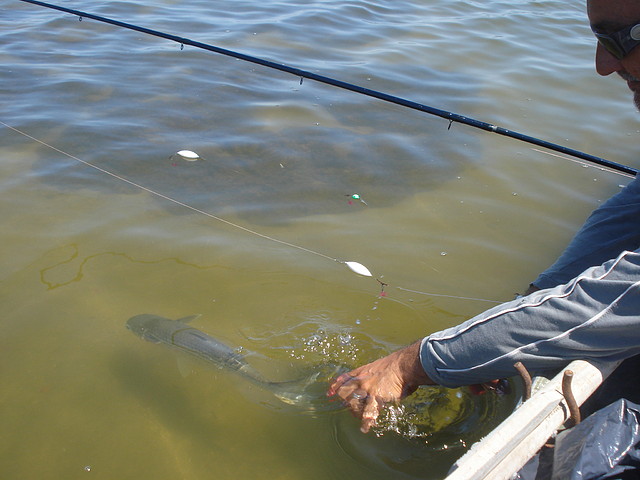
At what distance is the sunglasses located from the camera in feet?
6.84

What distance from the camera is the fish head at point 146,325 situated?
3.40 m

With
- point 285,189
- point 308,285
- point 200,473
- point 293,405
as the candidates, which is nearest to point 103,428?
point 200,473

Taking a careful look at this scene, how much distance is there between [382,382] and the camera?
2.47m

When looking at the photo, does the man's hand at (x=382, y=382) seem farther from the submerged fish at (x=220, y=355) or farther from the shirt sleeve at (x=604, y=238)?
the shirt sleeve at (x=604, y=238)

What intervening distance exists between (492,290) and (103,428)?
8.30 feet

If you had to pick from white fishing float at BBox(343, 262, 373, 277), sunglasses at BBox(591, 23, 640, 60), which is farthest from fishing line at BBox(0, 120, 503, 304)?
sunglasses at BBox(591, 23, 640, 60)

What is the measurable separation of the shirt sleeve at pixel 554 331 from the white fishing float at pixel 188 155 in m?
3.46

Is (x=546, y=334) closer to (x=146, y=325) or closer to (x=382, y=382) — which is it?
(x=382, y=382)

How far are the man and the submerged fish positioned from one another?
0.56m

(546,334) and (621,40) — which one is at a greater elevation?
(621,40)

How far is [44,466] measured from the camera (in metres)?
2.70

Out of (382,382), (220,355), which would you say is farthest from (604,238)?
(220,355)

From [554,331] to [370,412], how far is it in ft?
2.99

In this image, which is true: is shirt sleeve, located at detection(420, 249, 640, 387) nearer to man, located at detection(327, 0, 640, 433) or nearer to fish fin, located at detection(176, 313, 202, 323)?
man, located at detection(327, 0, 640, 433)
